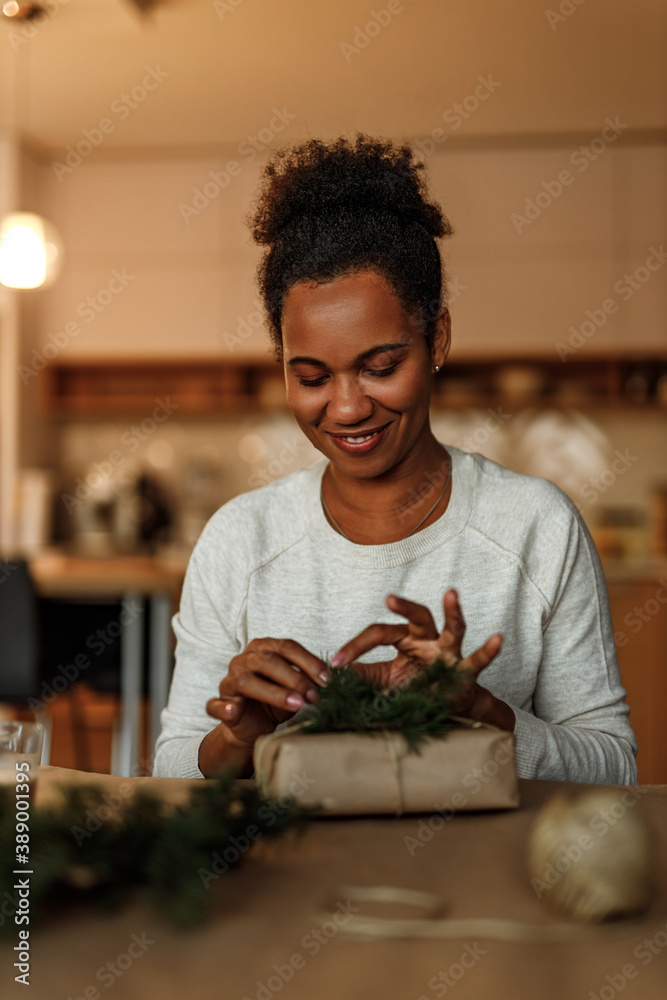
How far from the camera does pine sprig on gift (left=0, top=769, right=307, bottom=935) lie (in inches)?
19.5

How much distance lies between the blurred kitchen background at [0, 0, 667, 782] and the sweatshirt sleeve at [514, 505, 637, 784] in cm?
203

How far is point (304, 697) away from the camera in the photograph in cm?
76

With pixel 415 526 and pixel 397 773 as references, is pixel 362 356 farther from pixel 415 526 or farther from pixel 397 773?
pixel 397 773

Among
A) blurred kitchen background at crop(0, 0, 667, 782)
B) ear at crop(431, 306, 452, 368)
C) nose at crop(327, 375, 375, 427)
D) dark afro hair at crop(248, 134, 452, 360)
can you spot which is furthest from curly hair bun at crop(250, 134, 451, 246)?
blurred kitchen background at crop(0, 0, 667, 782)

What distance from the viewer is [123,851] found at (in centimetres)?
53

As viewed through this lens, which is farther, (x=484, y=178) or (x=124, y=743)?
(x=484, y=178)

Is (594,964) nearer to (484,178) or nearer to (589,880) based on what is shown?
(589,880)

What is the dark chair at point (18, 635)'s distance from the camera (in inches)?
98.3

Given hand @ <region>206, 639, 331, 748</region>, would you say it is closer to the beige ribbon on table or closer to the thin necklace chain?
the beige ribbon on table

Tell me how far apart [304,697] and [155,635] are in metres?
2.25

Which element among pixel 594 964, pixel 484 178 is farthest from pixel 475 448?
pixel 594 964

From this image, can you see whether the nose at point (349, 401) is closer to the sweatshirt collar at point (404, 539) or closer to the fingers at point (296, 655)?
the sweatshirt collar at point (404, 539)

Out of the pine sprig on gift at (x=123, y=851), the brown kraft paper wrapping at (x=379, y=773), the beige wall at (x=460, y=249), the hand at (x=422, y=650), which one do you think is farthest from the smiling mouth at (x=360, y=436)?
the beige wall at (x=460, y=249)

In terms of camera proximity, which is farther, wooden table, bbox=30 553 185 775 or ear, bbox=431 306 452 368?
wooden table, bbox=30 553 185 775
